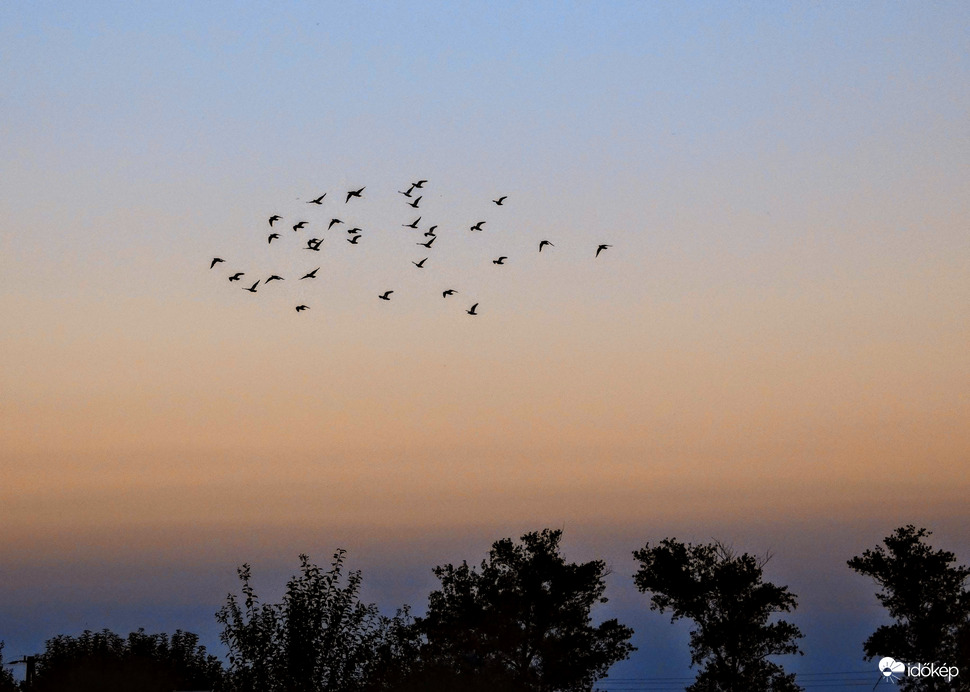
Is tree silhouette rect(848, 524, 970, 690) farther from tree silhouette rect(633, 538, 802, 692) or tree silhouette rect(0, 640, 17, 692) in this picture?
tree silhouette rect(0, 640, 17, 692)

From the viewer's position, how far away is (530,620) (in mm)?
67188

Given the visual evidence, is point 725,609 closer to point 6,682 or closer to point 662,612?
point 662,612

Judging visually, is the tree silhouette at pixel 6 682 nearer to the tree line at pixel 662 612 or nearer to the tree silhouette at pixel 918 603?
the tree line at pixel 662 612

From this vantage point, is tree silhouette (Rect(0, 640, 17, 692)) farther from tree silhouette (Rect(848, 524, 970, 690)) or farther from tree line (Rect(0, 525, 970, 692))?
tree silhouette (Rect(848, 524, 970, 690))

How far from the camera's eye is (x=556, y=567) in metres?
70.4

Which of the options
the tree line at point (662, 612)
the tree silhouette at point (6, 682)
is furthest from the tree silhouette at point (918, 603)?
the tree silhouette at point (6, 682)

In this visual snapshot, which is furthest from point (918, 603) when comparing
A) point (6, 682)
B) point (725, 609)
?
point (6, 682)

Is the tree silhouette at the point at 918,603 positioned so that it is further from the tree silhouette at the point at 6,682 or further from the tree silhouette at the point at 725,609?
the tree silhouette at the point at 6,682

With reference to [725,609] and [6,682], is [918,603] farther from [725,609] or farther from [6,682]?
[6,682]

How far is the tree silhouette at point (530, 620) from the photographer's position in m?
64.7

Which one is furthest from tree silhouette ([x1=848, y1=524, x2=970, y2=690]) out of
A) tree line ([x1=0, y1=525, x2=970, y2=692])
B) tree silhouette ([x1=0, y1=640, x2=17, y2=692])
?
tree silhouette ([x1=0, y1=640, x2=17, y2=692])

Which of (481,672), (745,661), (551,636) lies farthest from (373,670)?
(745,661)

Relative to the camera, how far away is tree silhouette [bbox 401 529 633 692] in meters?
64.7

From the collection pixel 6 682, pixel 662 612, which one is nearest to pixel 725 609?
pixel 662 612
